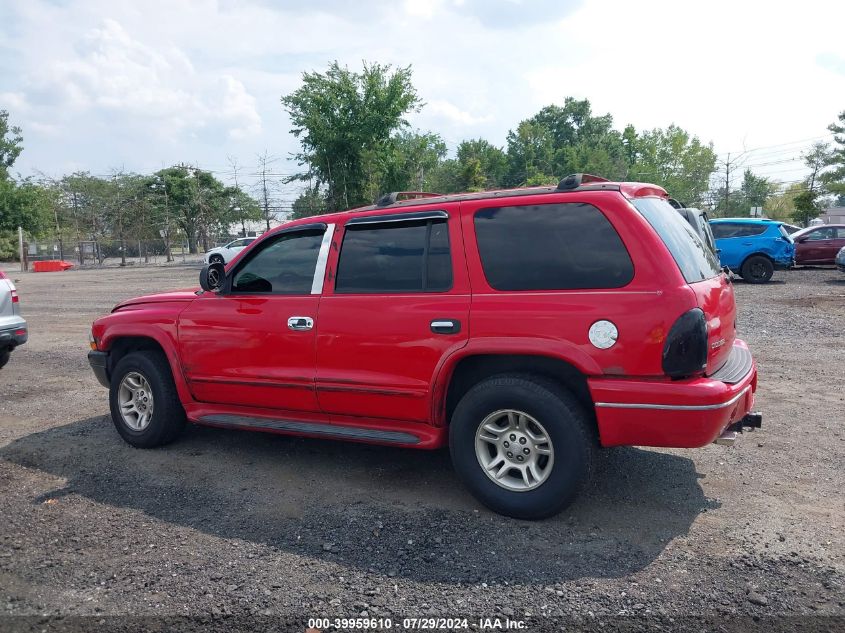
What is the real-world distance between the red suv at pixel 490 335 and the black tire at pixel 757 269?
15.2 meters

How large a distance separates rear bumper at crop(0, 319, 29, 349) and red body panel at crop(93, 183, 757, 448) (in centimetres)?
376

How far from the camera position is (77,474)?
16.7 ft

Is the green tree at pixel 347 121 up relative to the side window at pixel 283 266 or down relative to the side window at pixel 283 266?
up

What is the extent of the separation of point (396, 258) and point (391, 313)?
0.40 metres

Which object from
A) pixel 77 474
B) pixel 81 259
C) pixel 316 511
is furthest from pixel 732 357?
pixel 81 259

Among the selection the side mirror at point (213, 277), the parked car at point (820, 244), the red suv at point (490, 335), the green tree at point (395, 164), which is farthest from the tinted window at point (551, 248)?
the green tree at point (395, 164)

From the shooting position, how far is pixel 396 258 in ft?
15.0

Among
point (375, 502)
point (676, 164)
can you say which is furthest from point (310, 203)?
point (676, 164)

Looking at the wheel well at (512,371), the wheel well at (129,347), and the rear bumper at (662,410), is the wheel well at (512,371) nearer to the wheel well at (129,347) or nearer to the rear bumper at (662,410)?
the rear bumper at (662,410)

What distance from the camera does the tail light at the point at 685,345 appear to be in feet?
11.8

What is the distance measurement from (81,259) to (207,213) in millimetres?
10197

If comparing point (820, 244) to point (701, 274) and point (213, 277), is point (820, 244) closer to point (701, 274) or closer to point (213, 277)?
point (701, 274)

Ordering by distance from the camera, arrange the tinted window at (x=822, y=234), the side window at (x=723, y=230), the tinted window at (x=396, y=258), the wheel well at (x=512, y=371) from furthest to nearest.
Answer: the tinted window at (x=822, y=234) → the side window at (x=723, y=230) → the tinted window at (x=396, y=258) → the wheel well at (x=512, y=371)

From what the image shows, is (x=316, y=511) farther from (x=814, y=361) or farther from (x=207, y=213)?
(x=207, y=213)
